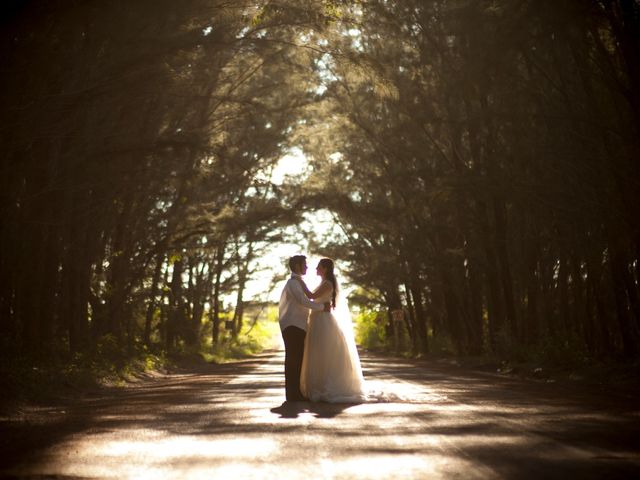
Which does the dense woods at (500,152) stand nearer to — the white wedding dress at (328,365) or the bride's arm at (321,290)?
the bride's arm at (321,290)

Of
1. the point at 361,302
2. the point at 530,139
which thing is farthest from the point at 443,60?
the point at 361,302

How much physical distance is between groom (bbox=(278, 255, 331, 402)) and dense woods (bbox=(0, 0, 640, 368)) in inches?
167

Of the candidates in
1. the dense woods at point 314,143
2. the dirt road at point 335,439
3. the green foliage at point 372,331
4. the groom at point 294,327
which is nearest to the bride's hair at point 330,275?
the groom at point 294,327

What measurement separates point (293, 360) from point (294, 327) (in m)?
0.51

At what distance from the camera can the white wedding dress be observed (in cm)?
1405

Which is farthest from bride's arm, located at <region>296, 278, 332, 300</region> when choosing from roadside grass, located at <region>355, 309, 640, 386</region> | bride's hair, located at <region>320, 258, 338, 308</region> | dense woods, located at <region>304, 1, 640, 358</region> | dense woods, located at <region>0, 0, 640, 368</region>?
roadside grass, located at <region>355, 309, 640, 386</region>

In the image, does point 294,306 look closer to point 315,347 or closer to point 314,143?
point 315,347

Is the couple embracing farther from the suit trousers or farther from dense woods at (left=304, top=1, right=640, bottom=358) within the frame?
dense woods at (left=304, top=1, right=640, bottom=358)

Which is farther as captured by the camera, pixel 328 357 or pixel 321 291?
pixel 321 291

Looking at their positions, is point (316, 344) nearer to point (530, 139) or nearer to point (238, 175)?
point (530, 139)

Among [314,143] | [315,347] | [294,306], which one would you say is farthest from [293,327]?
[314,143]

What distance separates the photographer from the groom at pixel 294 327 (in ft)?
45.8

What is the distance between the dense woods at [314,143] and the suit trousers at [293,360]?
15.7ft

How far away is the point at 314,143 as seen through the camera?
37.3m
